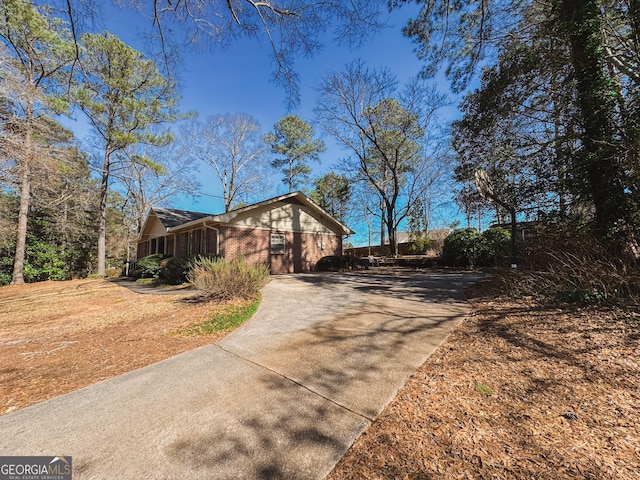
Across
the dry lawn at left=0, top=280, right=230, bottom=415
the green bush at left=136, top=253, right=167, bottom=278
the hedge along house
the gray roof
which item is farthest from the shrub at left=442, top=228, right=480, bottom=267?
the green bush at left=136, top=253, right=167, bottom=278

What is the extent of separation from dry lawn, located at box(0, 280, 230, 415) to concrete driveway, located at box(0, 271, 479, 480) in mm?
412

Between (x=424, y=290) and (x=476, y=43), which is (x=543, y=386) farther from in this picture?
(x=476, y=43)

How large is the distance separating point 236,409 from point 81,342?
374 centimetres

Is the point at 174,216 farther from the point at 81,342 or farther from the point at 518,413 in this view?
the point at 518,413

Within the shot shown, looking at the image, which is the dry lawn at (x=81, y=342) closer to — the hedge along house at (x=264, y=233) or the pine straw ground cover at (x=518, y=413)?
the pine straw ground cover at (x=518, y=413)

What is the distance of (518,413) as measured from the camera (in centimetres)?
196

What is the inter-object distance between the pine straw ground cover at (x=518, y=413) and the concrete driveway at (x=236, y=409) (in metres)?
0.23

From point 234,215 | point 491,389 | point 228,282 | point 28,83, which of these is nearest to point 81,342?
point 228,282

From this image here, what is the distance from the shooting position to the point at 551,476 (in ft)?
4.68

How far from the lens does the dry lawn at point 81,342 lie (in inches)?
109

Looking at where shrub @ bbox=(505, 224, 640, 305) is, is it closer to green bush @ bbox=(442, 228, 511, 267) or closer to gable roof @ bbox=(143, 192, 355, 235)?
green bush @ bbox=(442, 228, 511, 267)

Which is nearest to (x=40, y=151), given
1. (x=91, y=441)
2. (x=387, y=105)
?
(x=91, y=441)

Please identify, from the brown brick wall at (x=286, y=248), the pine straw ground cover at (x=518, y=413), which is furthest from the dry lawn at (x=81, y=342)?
the brown brick wall at (x=286, y=248)

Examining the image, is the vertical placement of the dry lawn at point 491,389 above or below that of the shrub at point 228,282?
below
